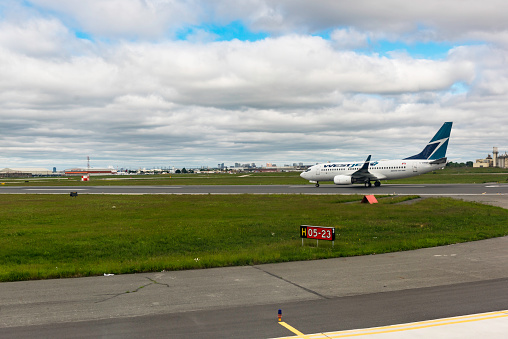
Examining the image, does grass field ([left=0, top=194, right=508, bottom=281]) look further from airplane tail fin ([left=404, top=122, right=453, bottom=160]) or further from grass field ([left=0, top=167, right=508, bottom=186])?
grass field ([left=0, top=167, right=508, bottom=186])

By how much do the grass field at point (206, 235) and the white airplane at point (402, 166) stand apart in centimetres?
2659

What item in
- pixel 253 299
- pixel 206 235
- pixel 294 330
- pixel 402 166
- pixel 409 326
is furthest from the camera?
pixel 402 166

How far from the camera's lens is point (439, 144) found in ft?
184

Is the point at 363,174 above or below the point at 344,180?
above

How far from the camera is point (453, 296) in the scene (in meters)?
9.05

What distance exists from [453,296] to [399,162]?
168ft

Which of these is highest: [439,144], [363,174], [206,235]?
Result: [439,144]

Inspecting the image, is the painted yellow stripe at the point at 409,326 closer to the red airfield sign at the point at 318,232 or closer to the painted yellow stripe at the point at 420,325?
the painted yellow stripe at the point at 420,325

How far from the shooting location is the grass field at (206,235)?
13352 mm

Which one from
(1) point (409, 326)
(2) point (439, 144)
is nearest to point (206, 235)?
(1) point (409, 326)

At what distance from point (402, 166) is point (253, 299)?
52226mm

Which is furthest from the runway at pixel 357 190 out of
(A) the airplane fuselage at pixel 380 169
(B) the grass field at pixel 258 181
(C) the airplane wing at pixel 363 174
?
(B) the grass field at pixel 258 181

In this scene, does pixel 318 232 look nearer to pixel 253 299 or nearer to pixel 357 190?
pixel 253 299

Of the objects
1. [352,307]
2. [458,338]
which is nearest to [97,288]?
[352,307]
